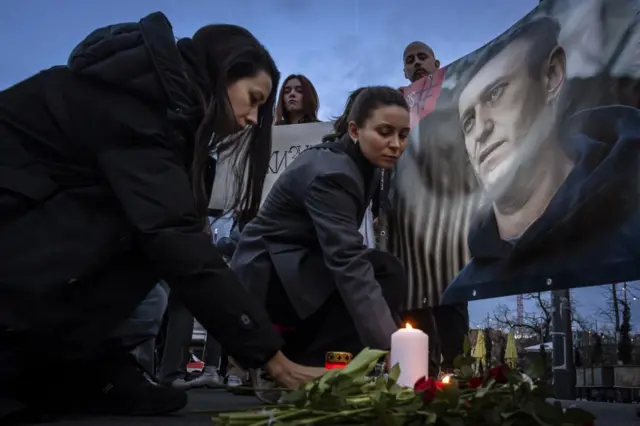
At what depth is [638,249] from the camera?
2273 millimetres

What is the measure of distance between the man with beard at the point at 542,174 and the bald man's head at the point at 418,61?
0.76 meters

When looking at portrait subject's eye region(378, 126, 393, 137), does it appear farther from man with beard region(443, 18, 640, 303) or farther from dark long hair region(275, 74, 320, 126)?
dark long hair region(275, 74, 320, 126)

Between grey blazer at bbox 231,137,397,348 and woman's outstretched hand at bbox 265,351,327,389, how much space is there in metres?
0.56

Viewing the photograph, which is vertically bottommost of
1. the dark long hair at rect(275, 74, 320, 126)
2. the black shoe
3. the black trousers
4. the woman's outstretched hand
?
the black shoe

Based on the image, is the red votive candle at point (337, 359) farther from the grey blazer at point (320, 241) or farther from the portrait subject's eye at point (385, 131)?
the portrait subject's eye at point (385, 131)

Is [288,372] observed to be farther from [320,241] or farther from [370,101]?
[370,101]

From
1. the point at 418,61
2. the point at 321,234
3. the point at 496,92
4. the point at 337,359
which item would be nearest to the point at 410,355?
the point at 337,359

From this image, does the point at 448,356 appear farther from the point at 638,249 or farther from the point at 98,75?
the point at 98,75

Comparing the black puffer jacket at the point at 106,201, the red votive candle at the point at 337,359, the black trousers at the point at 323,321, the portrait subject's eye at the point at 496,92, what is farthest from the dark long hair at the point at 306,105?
Result: the red votive candle at the point at 337,359

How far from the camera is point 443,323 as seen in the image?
136 inches

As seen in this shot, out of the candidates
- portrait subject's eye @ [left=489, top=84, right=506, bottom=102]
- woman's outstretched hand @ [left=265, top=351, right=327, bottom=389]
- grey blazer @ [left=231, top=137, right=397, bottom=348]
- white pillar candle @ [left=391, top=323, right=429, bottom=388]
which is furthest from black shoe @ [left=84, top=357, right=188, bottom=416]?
portrait subject's eye @ [left=489, top=84, right=506, bottom=102]

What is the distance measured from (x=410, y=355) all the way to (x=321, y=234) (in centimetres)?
100

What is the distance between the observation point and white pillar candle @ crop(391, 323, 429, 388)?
4.08 ft

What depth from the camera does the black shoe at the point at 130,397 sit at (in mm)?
1741
